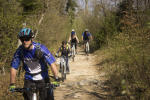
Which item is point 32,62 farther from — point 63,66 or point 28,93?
point 63,66

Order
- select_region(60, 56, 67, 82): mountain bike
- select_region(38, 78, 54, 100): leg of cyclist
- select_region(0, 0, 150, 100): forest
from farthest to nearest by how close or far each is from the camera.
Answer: select_region(60, 56, 67, 82): mountain bike, select_region(0, 0, 150, 100): forest, select_region(38, 78, 54, 100): leg of cyclist

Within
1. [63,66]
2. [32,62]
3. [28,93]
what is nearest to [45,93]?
[28,93]

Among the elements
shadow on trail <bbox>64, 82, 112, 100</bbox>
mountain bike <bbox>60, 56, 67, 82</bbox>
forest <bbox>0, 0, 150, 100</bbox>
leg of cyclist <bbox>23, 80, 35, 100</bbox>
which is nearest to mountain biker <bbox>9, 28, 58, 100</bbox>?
leg of cyclist <bbox>23, 80, 35, 100</bbox>

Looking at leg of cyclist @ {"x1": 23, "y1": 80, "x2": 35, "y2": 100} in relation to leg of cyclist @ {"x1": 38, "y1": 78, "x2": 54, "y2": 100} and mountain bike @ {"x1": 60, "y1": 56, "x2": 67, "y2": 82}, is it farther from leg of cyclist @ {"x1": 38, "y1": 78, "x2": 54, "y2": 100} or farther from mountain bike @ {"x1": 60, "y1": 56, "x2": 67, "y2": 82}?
mountain bike @ {"x1": 60, "y1": 56, "x2": 67, "y2": 82}

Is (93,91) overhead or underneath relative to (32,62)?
underneath

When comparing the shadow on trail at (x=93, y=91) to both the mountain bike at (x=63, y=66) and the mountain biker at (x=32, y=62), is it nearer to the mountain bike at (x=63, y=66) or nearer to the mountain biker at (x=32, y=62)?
the mountain bike at (x=63, y=66)

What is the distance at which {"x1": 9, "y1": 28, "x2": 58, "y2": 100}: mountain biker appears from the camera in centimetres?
329

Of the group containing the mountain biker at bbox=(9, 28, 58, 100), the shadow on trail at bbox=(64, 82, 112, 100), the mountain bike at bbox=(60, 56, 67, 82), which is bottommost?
the shadow on trail at bbox=(64, 82, 112, 100)

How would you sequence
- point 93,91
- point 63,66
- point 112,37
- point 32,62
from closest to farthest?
point 32,62 → point 93,91 → point 63,66 → point 112,37

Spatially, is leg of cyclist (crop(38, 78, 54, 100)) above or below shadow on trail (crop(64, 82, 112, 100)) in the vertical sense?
above

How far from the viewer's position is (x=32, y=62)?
3.47 meters

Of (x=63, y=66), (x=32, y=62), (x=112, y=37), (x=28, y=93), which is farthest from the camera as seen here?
(x=112, y=37)

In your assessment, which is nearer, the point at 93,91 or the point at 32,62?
the point at 32,62

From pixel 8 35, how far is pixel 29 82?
631 cm
